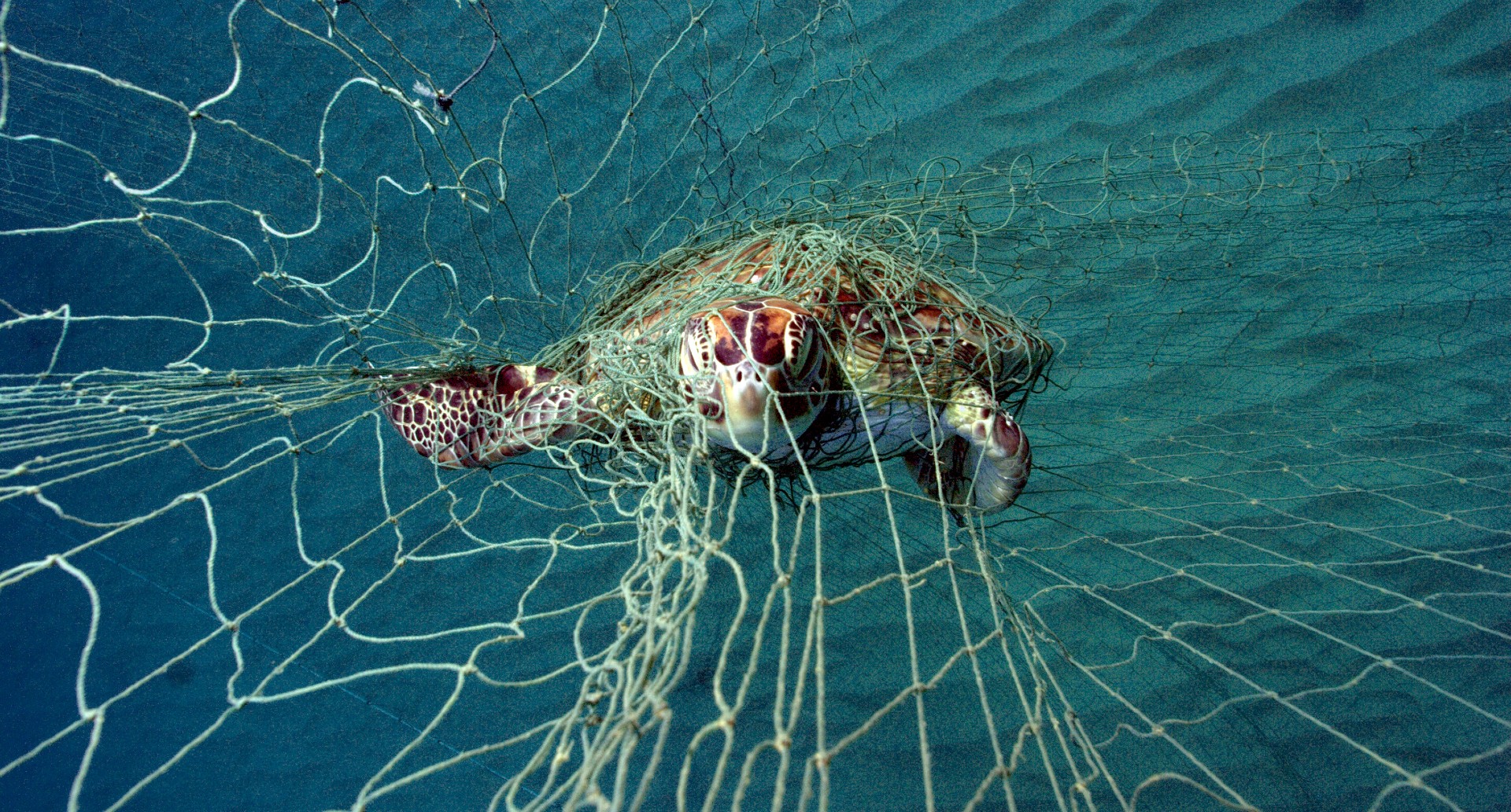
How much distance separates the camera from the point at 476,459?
5.62 ft

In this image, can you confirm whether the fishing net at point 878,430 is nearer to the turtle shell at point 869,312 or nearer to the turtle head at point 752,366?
the turtle shell at point 869,312

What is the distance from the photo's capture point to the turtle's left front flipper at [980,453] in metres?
1.47

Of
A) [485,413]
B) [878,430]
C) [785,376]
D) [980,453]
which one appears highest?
[485,413]

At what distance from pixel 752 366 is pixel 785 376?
0.06 metres

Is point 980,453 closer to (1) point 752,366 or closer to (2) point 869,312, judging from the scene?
(2) point 869,312

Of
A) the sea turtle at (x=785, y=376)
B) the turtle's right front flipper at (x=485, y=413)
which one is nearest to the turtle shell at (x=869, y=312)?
the sea turtle at (x=785, y=376)

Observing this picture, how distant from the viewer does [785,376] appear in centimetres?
125

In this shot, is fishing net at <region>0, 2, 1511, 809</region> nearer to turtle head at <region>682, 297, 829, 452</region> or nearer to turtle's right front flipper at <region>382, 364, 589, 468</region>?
turtle's right front flipper at <region>382, 364, 589, 468</region>

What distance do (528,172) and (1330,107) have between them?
2523 mm

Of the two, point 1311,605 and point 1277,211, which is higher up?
point 1277,211

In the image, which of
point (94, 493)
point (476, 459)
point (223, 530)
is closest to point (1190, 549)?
point (476, 459)

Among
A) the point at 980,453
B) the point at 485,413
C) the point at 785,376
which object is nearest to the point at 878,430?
the point at 980,453

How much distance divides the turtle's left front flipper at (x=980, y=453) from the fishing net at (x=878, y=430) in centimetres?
14

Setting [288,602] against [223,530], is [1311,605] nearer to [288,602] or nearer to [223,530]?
[288,602]
